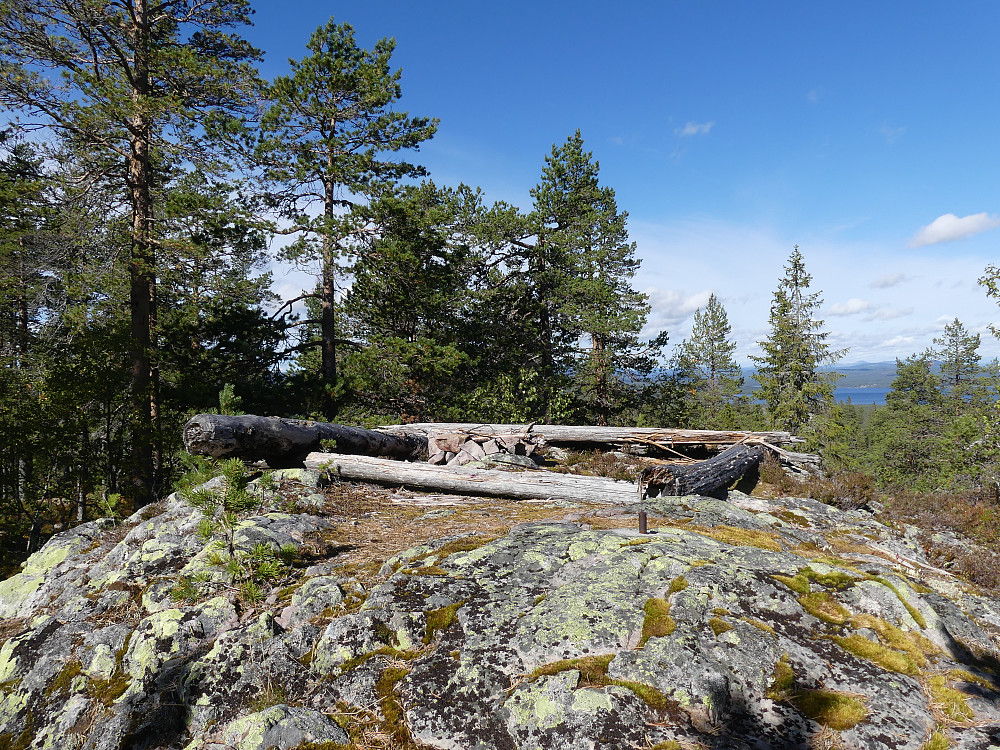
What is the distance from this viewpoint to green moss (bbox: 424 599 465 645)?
3.35 m

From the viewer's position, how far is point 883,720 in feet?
8.28

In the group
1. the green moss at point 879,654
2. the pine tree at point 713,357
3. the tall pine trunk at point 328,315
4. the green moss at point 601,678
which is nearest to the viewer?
the green moss at point 601,678

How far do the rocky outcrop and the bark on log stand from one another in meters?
7.56

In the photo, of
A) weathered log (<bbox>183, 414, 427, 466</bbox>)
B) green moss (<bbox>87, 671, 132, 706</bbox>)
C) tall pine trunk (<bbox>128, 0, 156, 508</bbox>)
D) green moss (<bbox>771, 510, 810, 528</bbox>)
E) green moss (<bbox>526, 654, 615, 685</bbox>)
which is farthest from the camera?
tall pine trunk (<bbox>128, 0, 156, 508</bbox>)

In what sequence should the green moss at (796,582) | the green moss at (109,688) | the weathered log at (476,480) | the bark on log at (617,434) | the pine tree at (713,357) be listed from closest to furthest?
the green moss at (109,688) < the green moss at (796,582) < the weathered log at (476,480) < the bark on log at (617,434) < the pine tree at (713,357)

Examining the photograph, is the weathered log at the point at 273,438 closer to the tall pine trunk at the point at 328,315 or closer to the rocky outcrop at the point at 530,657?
the rocky outcrop at the point at 530,657

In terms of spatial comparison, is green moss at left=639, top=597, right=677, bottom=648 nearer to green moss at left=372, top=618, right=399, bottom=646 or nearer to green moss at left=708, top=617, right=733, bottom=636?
green moss at left=708, top=617, right=733, bottom=636

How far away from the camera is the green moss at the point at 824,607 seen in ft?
10.8

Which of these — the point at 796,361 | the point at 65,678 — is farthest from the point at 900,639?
the point at 796,361

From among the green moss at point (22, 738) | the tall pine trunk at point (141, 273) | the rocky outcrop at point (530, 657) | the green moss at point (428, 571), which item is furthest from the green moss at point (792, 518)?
the tall pine trunk at point (141, 273)

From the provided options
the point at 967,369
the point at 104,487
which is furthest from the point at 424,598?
the point at 967,369

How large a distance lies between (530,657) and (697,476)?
250 inches

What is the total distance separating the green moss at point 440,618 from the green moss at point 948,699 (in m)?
3.04

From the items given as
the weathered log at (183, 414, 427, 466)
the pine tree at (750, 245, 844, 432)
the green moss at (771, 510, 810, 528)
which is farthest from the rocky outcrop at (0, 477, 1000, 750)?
the pine tree at (750, 245, 844, 432)
